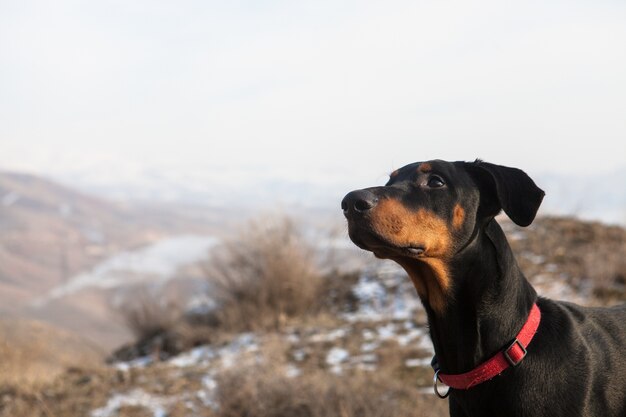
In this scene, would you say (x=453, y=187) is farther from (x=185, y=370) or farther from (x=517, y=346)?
(x=185, y=370)

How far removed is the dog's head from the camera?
7.93ft

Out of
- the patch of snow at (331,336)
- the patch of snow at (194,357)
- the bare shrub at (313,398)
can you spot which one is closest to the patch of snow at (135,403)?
the bare shrub at (313,398)

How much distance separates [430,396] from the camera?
5.23 m

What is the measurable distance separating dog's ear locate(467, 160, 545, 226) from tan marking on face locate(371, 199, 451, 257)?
25 cm

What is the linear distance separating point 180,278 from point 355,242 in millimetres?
8582

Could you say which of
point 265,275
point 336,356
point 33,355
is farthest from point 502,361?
point 33,355

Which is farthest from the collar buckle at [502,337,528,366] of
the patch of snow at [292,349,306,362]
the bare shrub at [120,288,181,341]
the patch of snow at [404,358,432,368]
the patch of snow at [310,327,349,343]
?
the bare shrub at [120,288,181,341]

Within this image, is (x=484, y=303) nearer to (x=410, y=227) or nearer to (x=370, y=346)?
(x=410, y=227)

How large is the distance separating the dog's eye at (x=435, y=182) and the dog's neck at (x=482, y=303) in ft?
0.82

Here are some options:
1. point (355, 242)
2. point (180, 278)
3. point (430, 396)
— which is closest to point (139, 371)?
point (430, 396)

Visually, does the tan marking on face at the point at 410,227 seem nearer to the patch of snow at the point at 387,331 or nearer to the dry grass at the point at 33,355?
the dry grass at the point at 33,355

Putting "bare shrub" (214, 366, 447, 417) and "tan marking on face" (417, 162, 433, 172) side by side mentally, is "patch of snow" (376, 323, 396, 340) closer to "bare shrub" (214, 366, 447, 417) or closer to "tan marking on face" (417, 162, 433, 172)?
"bare shrub" (214, 366, 447, 417)

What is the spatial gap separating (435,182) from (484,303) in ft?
1.70

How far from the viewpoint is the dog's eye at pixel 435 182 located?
2648 millimetres
